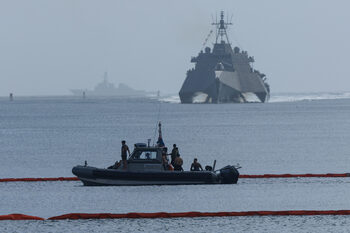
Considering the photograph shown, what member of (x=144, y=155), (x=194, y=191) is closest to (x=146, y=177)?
(x=144, y=155)

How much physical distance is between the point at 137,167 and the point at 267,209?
646cm

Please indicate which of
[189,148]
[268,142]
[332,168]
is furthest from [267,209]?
[268,142]

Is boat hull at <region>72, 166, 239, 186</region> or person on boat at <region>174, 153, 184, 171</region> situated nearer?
boat hull at <region>72, 166, 239, 186</region>

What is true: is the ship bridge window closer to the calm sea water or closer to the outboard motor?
the calm sea water

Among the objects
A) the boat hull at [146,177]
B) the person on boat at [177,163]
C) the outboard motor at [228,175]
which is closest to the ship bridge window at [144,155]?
the boat hull at [146,177]

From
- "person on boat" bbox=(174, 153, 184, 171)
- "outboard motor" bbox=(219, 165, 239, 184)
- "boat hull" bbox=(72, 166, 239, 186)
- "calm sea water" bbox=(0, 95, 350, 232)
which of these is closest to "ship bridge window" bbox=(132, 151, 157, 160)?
"boat hull" bbox=(72, 166, 239, 186)

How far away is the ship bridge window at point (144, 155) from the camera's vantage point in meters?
39.3

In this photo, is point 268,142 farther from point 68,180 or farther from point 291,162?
point 68,180

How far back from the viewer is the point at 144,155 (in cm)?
3941

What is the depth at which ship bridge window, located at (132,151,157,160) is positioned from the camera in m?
39.3

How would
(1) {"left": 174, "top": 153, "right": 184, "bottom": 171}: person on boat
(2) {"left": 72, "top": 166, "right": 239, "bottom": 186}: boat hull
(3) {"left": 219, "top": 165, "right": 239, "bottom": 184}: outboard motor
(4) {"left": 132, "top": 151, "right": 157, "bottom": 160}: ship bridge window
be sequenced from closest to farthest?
(4) {"left": 132, "top": 151, "right": 157, "bottom": 160}: ship bridge window < (2) {"left": 72, "top": 166, "right": 239, "bottom": 186}: boat hull < (1) {"left": 174, "top": 153, "right": 184, "bottom": 171}: person on boat < (3) {"left": 219, "top": 165, "right": 239, "bottom": 184}: outboard motor

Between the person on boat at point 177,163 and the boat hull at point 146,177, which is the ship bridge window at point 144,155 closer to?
the boat hull at point 146,177

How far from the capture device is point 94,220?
32.7 m

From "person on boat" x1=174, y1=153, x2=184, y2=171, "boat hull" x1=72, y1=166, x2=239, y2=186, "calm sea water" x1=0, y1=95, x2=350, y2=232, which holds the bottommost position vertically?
"calm sea water" x1=0, y1=95, x2=350, y2=232
